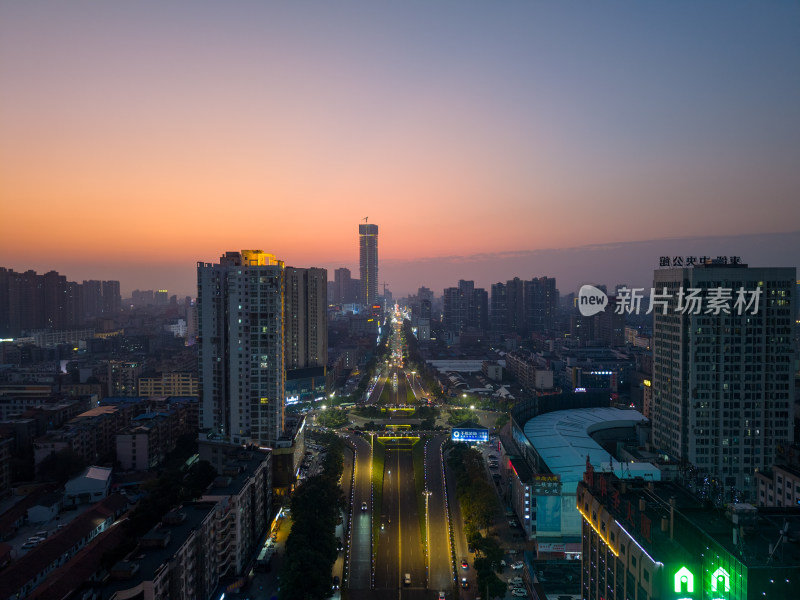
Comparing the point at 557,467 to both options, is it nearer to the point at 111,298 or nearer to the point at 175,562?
the point at 175,562

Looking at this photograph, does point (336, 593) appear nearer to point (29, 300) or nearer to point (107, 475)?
point (107, 475)

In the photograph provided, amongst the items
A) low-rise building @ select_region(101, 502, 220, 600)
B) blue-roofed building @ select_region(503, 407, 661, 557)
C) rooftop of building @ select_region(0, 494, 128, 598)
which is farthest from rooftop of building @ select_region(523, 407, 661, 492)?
rooftop of building @ select_region(0, 494, 128, 598)

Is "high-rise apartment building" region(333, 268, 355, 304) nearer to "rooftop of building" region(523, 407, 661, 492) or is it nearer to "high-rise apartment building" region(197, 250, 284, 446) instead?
"rooftop of building" region(523, 407, 661, 492)

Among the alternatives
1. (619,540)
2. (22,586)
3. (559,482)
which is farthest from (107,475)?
(619,540)

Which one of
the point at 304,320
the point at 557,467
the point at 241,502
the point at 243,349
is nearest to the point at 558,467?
the point at 557,467

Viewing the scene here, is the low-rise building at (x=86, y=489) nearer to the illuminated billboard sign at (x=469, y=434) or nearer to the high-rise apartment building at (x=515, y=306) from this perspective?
the illuminated billboard sign at (x=469, y=434)

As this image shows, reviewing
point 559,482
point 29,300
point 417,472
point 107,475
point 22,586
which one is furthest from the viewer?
point 29,300
